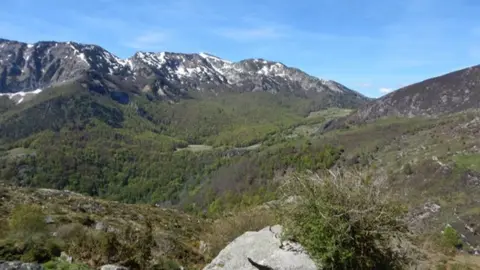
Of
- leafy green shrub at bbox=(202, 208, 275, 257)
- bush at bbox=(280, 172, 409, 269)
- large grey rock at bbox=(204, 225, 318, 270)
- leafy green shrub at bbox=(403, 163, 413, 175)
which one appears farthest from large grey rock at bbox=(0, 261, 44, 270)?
leafy green shrub at bbox=(403, 163, 413, 175)

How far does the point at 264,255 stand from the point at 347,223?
7.62 ft

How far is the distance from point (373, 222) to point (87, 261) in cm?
1043

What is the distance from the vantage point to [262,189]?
18075 centimetres

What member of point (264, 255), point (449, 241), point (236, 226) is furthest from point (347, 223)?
point (449, 241)

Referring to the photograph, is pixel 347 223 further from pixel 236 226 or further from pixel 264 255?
pixel 236 226

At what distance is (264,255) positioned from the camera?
10.8m

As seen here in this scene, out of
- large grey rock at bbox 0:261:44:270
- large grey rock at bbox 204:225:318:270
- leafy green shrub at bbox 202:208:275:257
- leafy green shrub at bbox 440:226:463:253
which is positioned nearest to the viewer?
large grey rock at bbox 0:261:44:270

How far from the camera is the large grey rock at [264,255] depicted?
10430 mm

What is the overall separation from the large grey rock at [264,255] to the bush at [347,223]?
0.28 metres

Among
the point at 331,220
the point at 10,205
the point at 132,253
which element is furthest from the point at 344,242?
the point at 10,205

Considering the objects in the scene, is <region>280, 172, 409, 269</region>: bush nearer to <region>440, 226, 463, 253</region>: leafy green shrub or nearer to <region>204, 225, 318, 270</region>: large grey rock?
<region>204, 225, 318, 270</region>: large grey rock

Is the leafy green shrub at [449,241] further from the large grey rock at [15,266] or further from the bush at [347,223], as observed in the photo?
the large grey rock at [15,266]

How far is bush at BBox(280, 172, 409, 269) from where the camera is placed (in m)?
10.1

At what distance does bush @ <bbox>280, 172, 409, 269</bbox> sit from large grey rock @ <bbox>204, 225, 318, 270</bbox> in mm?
Answer: 283
